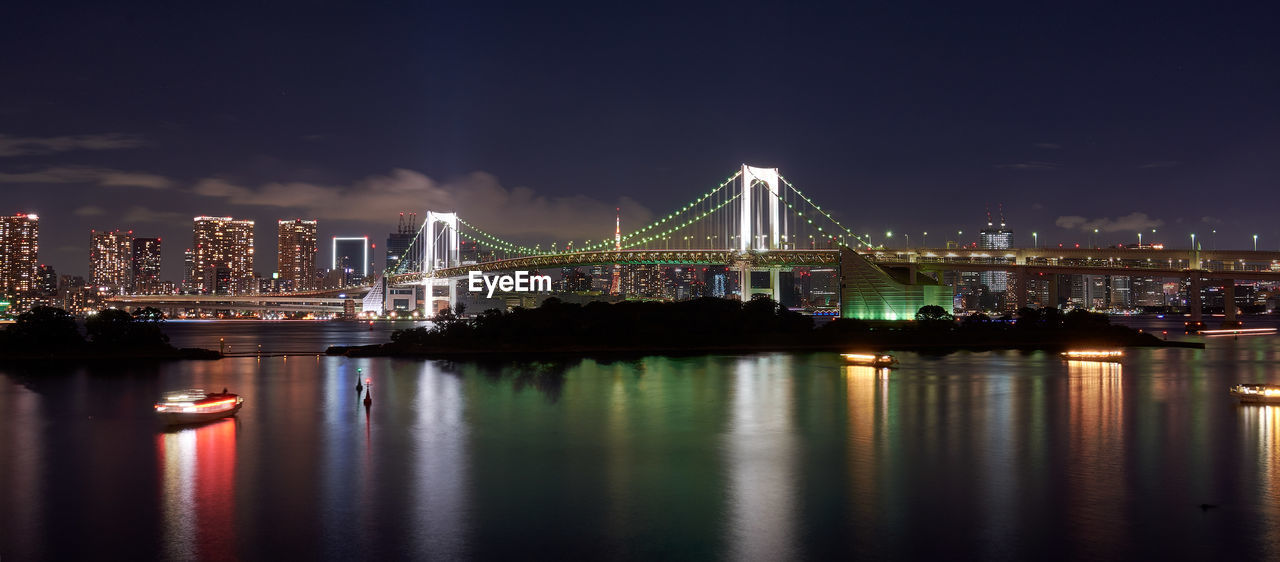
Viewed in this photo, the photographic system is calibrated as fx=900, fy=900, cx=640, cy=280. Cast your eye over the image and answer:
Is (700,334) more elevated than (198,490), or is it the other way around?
(700,334)

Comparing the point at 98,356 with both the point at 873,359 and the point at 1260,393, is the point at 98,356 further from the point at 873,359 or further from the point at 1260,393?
the point at 1260,393

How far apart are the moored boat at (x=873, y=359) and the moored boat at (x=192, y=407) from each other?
18.5 meters

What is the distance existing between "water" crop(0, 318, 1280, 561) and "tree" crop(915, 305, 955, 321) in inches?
600

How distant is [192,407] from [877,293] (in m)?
29.9

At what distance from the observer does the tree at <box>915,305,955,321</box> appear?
38.5 metres

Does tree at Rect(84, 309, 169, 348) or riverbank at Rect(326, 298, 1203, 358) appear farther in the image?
riverbank at Rect(326, 298, 1203, 358)

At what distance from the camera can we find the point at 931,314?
1522 inches

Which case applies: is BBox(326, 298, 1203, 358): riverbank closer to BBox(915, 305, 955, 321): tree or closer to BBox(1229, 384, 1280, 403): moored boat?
BBox(915, 305, 955, 321): tree

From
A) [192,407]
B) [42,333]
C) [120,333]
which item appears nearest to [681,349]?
[120,333]

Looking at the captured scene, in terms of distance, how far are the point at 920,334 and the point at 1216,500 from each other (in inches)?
1075

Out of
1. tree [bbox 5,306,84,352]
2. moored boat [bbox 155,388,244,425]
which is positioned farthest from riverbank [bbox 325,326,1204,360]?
moored boat [bbox 155,388,244,425]

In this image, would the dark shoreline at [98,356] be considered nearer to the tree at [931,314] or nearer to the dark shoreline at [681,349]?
the dark shoreline at [681,349]

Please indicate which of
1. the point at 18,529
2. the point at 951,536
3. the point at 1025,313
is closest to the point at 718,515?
the point at 951,536

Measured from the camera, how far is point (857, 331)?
37.1 metres
